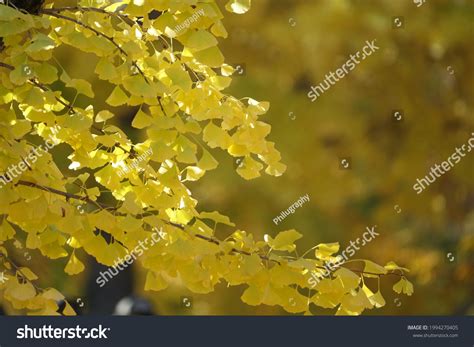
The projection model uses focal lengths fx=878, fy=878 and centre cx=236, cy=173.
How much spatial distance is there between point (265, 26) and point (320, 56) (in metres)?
0.40

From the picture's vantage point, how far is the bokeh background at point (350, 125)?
5.36 meters

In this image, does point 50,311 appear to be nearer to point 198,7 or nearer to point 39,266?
point 198,7

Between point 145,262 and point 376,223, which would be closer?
point 145,262

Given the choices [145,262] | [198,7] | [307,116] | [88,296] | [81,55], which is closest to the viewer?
[198,7]

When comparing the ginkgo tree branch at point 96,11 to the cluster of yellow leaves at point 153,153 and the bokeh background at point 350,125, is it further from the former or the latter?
the bokeh background at point 350,125

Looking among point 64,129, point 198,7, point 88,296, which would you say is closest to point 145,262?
point 64,129

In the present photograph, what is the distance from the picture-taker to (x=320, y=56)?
539 centimetres

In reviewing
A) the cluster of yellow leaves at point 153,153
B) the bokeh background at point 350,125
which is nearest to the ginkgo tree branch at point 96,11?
the cluster of yellow leaves at point 153,153

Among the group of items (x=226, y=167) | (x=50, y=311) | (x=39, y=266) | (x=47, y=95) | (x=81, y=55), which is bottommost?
(x=50, y=311)

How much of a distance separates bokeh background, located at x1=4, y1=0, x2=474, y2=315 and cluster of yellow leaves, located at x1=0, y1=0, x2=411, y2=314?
9.35ft

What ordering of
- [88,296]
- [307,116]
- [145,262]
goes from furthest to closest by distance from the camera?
[88,296]
[307,116]
[145,262]

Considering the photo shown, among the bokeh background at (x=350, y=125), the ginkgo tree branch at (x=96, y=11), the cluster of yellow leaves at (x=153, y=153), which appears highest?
the bokeh background at (x=350, y=125)

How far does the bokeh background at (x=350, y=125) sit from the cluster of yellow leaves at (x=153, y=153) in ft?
9.35

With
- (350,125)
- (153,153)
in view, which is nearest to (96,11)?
(153,153)
